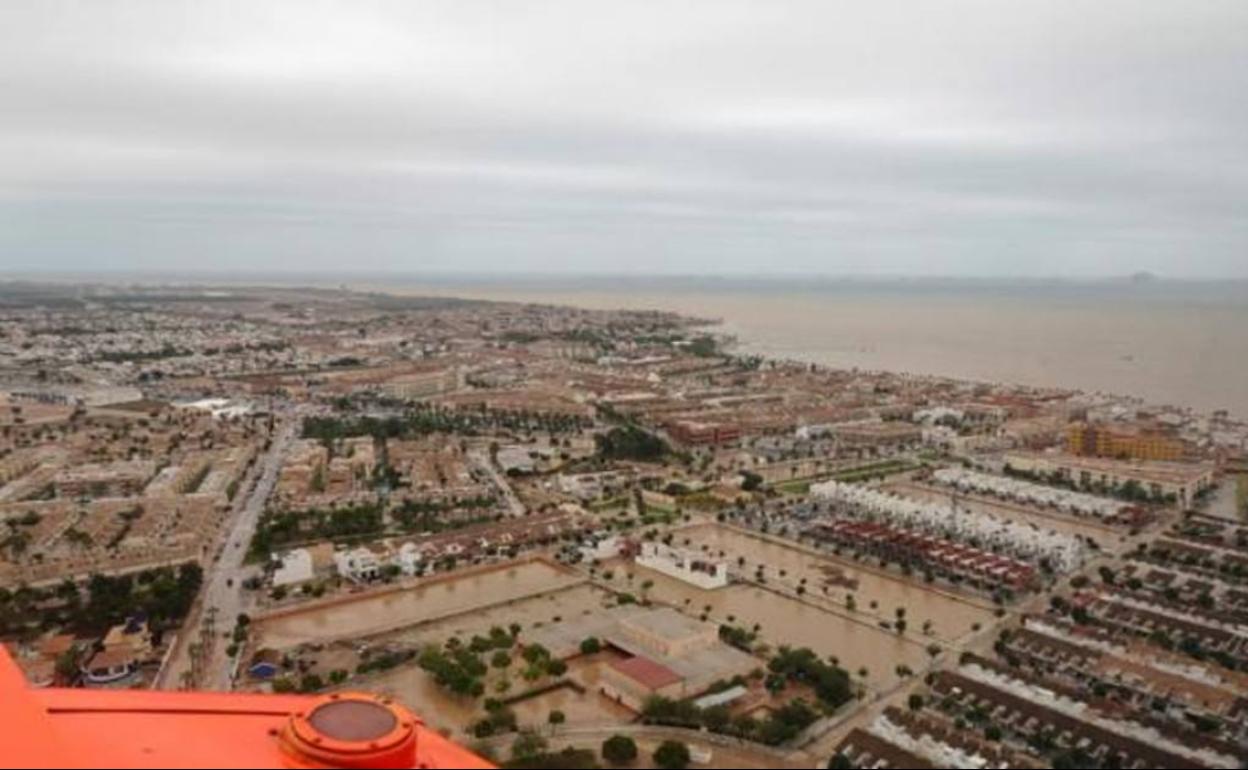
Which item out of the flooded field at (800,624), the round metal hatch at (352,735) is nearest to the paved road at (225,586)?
the flooded field at (800,624)

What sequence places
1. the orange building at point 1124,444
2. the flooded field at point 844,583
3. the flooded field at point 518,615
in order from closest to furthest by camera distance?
the flooded field at point 518,615
the flooded field at point 844,583
the orange building at point 1124,444

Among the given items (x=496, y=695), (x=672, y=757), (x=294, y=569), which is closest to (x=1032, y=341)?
(x=294, y=569)

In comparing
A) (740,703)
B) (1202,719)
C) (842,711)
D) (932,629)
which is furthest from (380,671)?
(1202,719)

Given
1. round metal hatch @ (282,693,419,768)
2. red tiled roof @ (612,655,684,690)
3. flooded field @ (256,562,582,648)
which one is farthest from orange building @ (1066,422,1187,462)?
round metal hatch @ (282,693,419,768)

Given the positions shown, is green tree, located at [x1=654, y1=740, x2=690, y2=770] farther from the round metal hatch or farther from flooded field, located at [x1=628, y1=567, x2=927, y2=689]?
the round metal hatch

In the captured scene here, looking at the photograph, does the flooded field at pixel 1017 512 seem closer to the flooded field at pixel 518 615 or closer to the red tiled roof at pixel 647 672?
the flooded field at pixel 518 615

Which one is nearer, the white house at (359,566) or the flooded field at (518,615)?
the flooded field at (518,615)

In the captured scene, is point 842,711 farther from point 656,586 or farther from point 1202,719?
point 656,586
